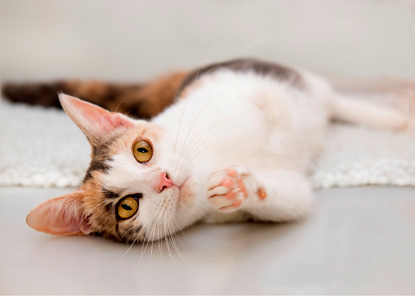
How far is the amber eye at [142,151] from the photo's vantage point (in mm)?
1116

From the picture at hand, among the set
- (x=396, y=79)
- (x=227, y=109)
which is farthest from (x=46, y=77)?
(x=396, y=79)

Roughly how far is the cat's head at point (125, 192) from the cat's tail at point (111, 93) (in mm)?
755

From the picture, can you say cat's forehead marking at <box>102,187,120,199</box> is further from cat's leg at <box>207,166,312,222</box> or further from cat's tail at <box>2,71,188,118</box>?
cat's tail at <box>2,71,188,118</box>

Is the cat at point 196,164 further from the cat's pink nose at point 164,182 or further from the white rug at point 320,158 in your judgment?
the white rug at point 320,158

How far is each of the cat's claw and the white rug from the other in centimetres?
56

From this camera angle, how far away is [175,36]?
243 cm

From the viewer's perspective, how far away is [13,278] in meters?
0.97

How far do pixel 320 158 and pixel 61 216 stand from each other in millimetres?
1009

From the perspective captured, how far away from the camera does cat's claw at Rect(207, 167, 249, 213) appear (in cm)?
94

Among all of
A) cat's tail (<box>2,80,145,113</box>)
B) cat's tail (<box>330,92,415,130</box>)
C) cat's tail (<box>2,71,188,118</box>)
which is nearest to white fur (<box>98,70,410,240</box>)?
cat's tail (<box>330,92,415,130</box>)

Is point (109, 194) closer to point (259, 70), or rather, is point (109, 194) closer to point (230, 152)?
point (230, 152)

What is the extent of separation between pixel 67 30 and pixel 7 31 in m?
0.34

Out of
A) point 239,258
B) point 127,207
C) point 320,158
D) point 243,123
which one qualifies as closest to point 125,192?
point 127,207

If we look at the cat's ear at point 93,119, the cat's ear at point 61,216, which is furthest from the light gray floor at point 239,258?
the cat's ear at point 93,119
